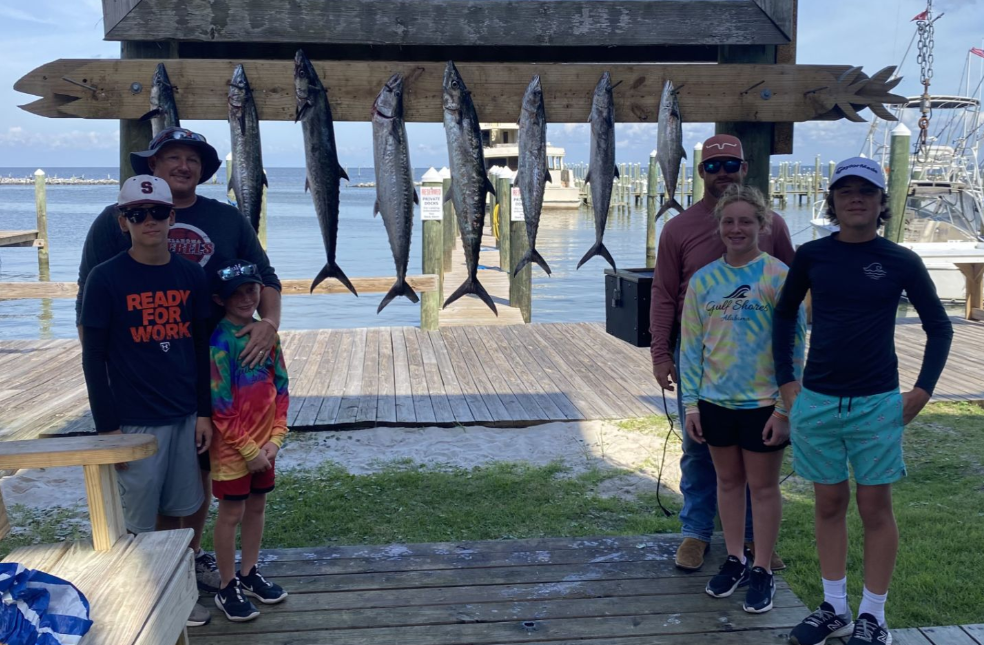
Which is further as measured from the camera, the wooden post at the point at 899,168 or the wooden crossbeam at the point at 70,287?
the wooden post at the point at 899,168

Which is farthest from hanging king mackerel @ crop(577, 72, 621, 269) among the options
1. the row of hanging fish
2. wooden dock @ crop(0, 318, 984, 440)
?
wooden dock @ crop(0, 318, 984, 440)

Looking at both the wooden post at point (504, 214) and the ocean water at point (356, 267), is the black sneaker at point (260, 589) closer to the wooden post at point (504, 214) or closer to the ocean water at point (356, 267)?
the ocean water at point (356, 267)

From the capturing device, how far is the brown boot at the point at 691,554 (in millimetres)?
3650

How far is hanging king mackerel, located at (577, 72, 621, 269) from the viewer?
135 inches

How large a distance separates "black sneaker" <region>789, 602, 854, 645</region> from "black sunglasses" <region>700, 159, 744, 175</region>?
175 cm

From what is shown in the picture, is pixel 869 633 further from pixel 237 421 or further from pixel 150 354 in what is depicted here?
pixel 150 354

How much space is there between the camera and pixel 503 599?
3410mm

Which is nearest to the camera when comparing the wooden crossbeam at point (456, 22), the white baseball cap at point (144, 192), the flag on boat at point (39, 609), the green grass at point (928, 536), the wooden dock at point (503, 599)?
the flag on boat at point (39, 609)

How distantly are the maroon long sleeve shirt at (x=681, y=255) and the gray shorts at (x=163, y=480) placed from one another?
199 centimetres

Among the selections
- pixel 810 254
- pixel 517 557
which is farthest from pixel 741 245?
→ pixel 517 557

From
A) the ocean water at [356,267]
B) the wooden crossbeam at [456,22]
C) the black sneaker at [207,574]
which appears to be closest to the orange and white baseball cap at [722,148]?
the wooden crossbeam at [456,22]

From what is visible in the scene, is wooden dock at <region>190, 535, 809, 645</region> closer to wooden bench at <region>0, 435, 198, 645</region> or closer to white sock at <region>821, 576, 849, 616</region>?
white sock at <region>821, 576, 849, 616</region>

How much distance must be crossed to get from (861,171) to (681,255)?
2.95ft

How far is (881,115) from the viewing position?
3730 mm
